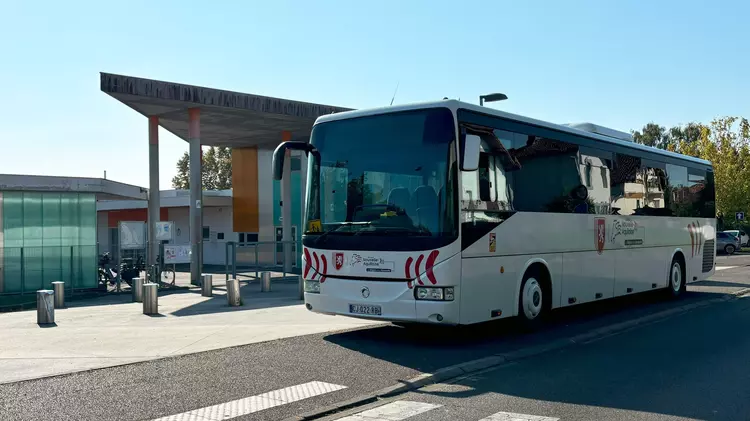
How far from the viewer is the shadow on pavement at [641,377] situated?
6.99 meters

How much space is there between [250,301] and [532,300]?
795cm

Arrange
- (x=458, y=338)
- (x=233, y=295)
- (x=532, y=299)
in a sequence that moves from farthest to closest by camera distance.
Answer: (x=233, y=295)
(x=532, y=299)
(x=458, y=338)

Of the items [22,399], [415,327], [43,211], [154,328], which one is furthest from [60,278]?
[22,399]

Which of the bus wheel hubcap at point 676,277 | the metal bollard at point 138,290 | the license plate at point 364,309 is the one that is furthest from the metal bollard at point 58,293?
the bus wheel hubcap at point 676,277

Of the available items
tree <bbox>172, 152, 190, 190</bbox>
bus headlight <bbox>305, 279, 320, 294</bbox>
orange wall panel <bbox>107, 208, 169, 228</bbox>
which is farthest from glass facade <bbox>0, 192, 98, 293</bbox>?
tree <bbox>172, 152, 190, 190</bbox>

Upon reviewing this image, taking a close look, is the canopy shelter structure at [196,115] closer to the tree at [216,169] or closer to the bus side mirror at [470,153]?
the bus side mirror at [470,153]

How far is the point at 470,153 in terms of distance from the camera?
380 inches

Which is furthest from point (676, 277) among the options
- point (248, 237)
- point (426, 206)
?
point (248, 237)

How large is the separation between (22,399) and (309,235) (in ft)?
15.2

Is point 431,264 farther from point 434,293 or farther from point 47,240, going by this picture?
point 47,240

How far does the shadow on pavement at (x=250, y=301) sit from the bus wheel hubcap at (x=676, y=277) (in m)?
8.83

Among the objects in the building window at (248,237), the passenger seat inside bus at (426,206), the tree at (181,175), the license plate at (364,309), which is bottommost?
the license plate at (364,309)

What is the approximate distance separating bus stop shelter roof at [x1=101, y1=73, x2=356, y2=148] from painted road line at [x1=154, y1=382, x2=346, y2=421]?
14.6m

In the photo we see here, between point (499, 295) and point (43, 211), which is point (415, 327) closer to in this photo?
point (499, 295)
